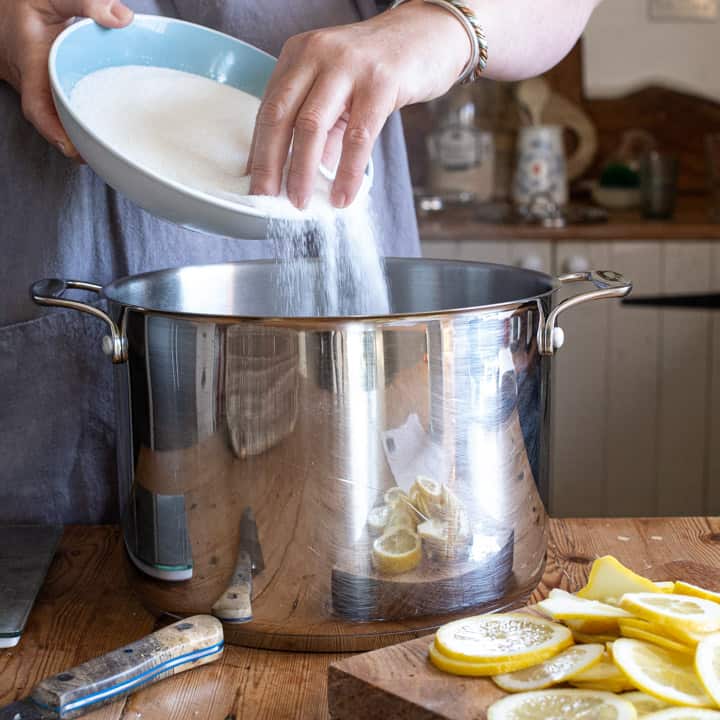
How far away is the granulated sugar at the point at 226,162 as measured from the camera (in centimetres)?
79

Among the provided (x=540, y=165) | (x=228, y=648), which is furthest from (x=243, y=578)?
(x=540, y=165)

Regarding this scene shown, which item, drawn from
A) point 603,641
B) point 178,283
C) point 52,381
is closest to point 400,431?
point 603,641

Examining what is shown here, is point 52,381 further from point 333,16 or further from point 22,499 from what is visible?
point 333,16

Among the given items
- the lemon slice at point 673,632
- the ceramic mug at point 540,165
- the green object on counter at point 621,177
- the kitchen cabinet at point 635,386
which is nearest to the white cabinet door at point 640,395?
the kitchen cabinet at point 635,386

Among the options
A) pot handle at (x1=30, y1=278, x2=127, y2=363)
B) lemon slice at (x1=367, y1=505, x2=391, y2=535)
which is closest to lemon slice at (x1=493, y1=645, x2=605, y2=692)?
lemon slice at (x1=367, y1=505, x2=391, y2=535)

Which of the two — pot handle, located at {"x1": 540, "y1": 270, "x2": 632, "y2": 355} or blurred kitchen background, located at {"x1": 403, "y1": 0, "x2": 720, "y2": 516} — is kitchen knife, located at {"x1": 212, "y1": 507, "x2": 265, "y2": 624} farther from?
blurred kitchen background, located at {"x1": 403, "y1": 0, "x2": 720, "y2": 516}

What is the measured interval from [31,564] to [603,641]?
1.35 feet

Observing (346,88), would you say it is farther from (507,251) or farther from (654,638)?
(507,251)

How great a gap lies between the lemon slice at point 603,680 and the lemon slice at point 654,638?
0.02 meters

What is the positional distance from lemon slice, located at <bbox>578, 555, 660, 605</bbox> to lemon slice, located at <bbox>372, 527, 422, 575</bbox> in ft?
0.36

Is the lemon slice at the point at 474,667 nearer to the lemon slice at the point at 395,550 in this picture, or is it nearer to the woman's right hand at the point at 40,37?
the lemon slice at the point at 395,550

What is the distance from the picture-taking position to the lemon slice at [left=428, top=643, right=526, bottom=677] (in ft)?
2.01

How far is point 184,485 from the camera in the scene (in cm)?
71

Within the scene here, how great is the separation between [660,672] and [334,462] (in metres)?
0.21
